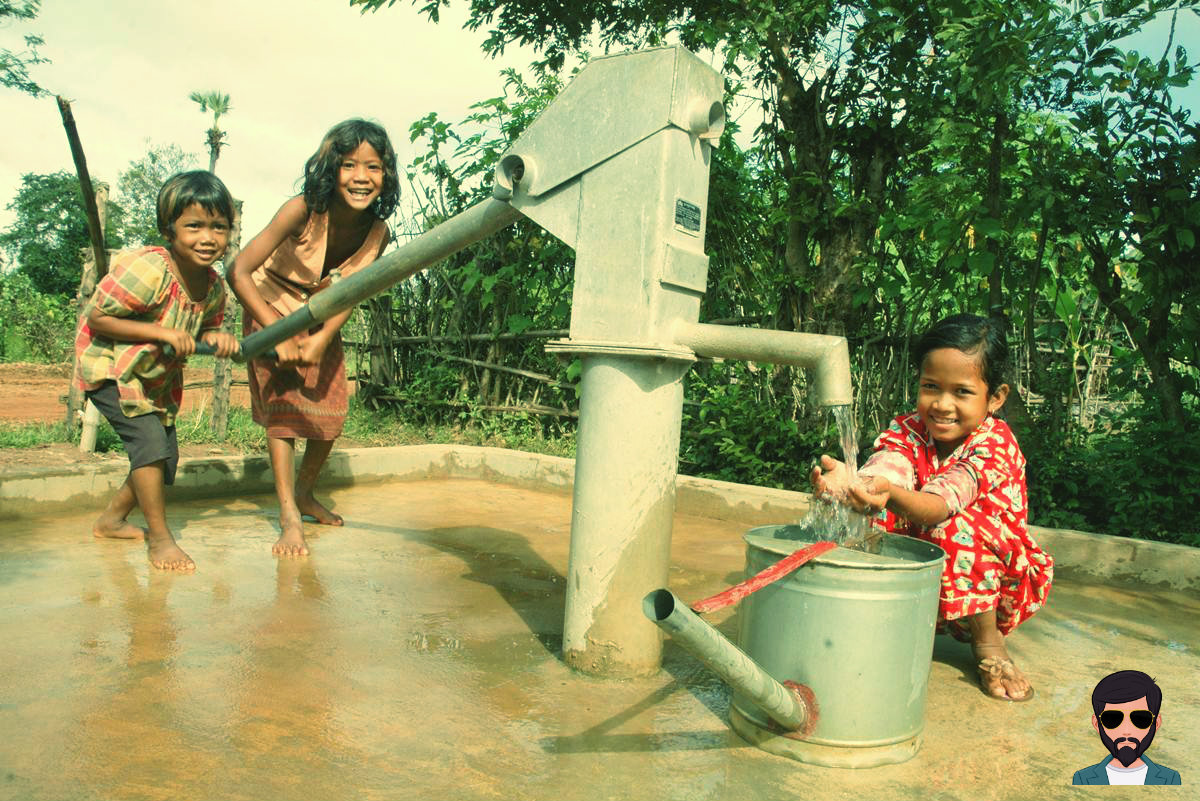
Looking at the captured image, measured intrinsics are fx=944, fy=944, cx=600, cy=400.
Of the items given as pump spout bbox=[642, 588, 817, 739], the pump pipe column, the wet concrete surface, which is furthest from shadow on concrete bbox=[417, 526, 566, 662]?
pump spout bbox=[642, 588, 817, 739]

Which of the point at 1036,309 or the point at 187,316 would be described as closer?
the point at 187,316

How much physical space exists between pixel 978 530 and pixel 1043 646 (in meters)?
0.67

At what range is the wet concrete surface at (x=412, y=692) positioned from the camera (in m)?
1.66

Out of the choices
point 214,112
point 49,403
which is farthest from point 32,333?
point 214,112

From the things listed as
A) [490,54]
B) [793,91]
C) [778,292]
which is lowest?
[778,292]

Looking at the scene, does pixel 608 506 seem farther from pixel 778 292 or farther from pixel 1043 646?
pixel 778 292

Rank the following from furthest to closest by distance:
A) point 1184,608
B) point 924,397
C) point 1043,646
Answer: point 1184,608
point 1043,646
point 924,397

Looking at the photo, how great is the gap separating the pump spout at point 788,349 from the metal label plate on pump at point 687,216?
236 millimetres

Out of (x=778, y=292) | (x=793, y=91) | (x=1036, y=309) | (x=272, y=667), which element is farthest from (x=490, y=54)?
(x=272, y=667)

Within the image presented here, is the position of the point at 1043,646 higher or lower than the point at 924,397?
lower

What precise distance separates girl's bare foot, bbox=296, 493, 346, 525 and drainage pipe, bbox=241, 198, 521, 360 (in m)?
0.97

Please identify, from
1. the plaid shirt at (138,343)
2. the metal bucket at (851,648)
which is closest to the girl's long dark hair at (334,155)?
the plaid shirt at (138,343)

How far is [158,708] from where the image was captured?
1.89 m

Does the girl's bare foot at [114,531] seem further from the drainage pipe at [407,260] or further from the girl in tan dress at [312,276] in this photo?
the drainage pipe at [407,260]
